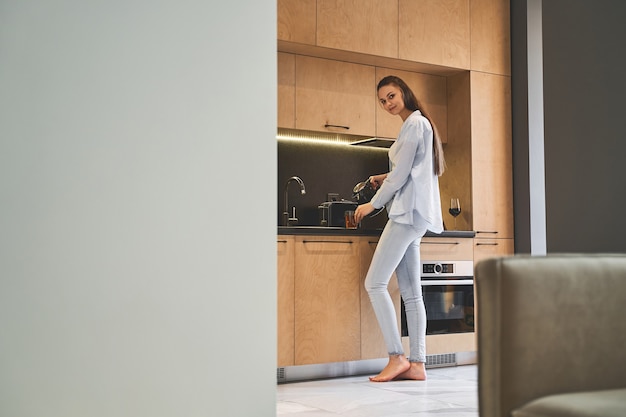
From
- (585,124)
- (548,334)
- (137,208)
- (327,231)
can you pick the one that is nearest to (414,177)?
(327,231)

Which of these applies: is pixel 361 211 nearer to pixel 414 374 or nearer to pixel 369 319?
pixel 369 319

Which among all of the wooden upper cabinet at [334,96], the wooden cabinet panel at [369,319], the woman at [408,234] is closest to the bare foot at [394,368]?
the woman at [408,234]

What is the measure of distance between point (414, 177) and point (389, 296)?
722 mm

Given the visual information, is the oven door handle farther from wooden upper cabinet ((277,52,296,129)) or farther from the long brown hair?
wooden upper cabinet ((277,52,296,129))

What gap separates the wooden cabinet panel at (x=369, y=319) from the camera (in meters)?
4.84

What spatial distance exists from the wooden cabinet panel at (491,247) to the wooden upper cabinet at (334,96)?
107cm

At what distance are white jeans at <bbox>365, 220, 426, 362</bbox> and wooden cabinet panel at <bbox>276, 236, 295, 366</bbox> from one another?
463 mm

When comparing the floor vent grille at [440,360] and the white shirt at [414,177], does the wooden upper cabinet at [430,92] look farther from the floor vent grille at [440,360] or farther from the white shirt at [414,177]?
the floor vent grille at [440,360]

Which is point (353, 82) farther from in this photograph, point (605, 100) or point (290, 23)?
point (605, 100)

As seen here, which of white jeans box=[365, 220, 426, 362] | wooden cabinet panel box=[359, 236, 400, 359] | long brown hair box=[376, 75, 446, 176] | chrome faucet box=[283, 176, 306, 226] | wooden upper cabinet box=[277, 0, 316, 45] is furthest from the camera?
chrome faucet box=[283, 176, 306, 226]

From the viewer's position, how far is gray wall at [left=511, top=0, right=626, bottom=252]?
2.73 metres

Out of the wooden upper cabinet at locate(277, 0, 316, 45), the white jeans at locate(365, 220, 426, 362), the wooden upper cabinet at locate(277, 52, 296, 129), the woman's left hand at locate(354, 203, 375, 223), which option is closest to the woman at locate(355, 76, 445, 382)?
the white jeans at locate(365, 220, 426, 362)

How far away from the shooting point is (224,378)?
2.58m

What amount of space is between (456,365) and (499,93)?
6.55ft
